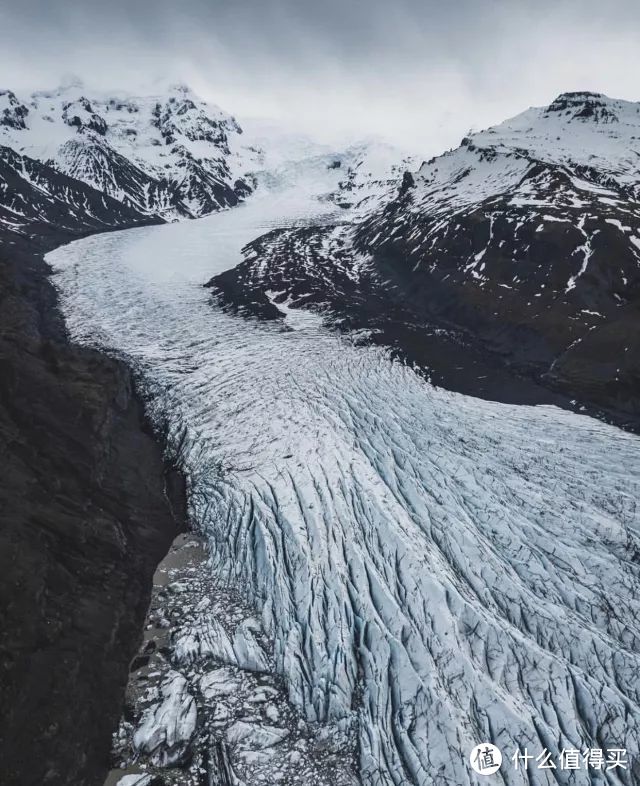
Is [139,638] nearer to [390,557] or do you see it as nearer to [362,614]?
[362,614]

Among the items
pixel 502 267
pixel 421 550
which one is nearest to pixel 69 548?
pixel 421 550

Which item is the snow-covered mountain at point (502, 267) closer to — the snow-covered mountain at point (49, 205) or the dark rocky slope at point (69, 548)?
the dark rocky slope at point (69, 548)

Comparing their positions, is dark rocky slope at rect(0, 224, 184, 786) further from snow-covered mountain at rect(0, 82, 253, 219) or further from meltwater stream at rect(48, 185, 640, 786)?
snow-covered mountain at rect(0, 82, 253, 219)

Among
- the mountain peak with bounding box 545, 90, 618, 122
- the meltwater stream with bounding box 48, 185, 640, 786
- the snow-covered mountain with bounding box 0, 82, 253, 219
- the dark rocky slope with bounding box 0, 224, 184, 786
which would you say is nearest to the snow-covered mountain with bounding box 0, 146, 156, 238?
the snow-covered mountain with bounding box 0, 82, 253, 219

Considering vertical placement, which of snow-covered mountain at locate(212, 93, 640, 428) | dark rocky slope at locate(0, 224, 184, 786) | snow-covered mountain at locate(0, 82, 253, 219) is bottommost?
dark rocky slope at locate(0, 224, 184, 786)

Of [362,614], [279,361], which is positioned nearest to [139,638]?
[362,614]

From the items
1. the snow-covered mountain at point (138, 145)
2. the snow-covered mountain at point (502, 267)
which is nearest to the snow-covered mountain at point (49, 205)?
the snow-covered mountain at point (138, 145)
